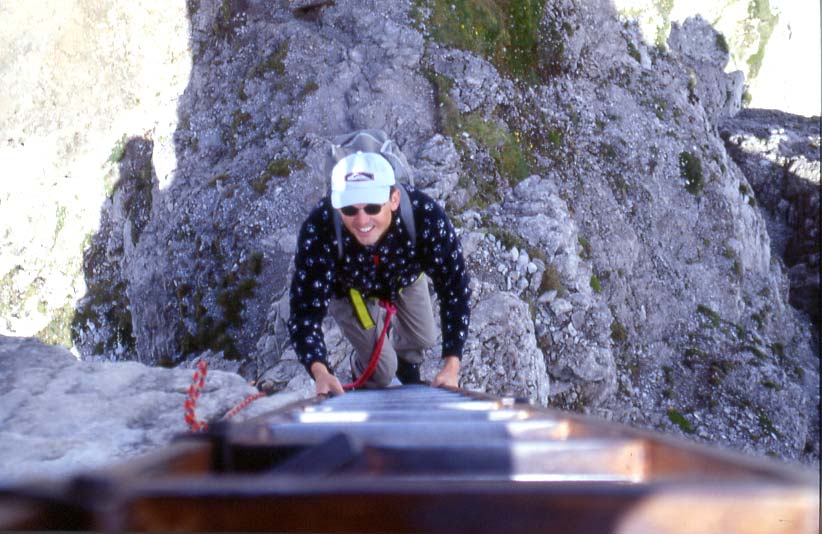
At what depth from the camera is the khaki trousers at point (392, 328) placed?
7.03 metres

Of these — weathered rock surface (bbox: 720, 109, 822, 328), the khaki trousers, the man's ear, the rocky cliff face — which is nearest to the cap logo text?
the man's ear

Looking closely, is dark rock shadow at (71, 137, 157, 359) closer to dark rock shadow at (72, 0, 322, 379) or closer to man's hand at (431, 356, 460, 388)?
dark rock shadow at (72, 0, 322, 379)

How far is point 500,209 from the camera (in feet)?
57.6

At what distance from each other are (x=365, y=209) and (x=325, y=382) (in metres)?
1.54

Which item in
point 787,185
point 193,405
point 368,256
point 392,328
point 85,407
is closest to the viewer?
point 193,405

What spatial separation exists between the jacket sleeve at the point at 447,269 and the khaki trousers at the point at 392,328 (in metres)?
0.80

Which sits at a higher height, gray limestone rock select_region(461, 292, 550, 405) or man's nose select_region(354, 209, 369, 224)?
man's nose select_region(354, 209, 369, 224)

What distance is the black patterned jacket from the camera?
5.74 meters

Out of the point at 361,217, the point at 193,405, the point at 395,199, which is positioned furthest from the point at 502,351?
the point at 193,405

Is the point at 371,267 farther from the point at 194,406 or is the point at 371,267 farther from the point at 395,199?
the point at 194,406

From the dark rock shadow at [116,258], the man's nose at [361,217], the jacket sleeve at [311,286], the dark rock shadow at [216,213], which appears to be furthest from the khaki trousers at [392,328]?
the dark rock shadow at [116,258]

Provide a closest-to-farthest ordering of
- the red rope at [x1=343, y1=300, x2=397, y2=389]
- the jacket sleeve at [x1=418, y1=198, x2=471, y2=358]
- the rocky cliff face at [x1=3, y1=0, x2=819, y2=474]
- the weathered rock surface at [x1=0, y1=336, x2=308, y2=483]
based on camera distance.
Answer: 1. the weathered rock surface at [x1=0, y1=336, x2=308, y2=483]
2. the jacket sleeve at [x1=418, y1=198, x2=471, y2=358]
3. the red rope at [x1=343, y1=300, x2=397, y2=389]
4. the rocky cliff face at [x1=3, y1=0, x2=819, y2=474]

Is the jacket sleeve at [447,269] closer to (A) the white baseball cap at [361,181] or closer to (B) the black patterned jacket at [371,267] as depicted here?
(B) the black patterned jacket at [371,267]

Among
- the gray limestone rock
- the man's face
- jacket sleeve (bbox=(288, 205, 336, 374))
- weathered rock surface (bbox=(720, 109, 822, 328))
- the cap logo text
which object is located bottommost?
the gray limestone rock
